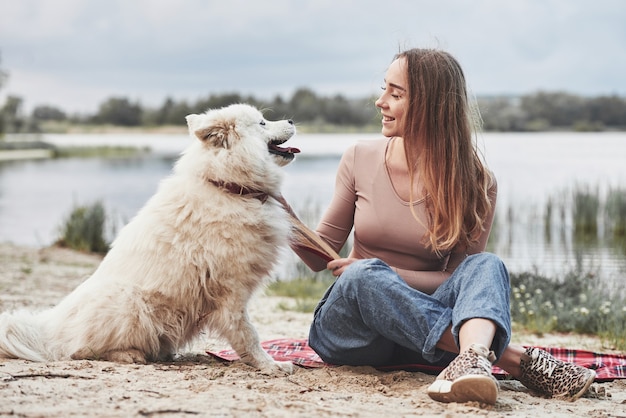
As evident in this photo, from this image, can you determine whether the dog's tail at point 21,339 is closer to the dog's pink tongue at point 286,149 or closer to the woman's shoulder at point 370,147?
the dog's pink tongue at point 286,149

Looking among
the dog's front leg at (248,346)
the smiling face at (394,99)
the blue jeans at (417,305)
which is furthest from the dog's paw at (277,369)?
the smiling face at (394,99)

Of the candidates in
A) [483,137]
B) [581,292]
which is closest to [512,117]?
[581,292]

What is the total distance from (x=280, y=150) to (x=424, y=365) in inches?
55.9

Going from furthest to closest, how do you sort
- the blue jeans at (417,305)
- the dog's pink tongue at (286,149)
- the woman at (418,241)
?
the dog's pink tongue at (286,149) < the woman at (418,241) < the blue jeans at (417,305)

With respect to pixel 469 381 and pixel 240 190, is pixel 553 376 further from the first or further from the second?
pixel 240 190

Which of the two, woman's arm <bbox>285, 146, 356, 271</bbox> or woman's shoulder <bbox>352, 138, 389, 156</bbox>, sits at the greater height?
woman's shoulder <bbox>352, 138, 389, 156</bbox>

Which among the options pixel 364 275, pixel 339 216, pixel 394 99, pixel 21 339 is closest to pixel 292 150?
pixel 339 216

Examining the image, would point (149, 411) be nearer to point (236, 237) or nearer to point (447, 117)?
point (236, 237)

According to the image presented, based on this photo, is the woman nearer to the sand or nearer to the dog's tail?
the sand

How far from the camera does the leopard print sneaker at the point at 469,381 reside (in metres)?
3.04

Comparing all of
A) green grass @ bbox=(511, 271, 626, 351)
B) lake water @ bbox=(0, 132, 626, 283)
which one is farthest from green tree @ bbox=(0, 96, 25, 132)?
green grass @ bbox=(511, 271, 626, 351)

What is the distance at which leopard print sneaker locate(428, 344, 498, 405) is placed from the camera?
3035mm

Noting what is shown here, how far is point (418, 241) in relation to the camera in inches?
151

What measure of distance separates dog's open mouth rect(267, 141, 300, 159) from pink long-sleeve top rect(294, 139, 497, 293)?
303mm
